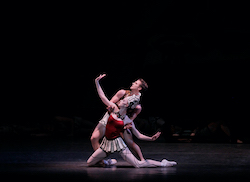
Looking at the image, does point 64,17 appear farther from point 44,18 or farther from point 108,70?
point 108,70

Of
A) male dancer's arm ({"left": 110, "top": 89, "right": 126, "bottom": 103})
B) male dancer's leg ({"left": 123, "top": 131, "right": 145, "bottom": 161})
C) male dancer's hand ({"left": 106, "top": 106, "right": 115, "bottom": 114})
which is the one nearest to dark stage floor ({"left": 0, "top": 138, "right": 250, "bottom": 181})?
Result: male dancer's leg ({"left": 123, "top": 131, "right": 145, "bottom": 161})

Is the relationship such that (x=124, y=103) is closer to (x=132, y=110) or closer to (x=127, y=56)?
(x=132, y=110)

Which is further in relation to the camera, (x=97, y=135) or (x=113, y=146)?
(x=97, y=135)

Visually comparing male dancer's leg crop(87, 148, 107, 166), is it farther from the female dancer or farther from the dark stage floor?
the dark stage floor

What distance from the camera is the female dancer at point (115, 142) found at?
4.45 metres

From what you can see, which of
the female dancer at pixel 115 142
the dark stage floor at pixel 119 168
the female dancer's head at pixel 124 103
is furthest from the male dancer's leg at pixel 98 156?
the female dancer's head at pixel 124 103

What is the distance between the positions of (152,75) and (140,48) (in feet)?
2.81

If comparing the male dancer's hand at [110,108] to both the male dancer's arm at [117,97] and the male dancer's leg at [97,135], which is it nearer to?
the male dancer's arm at [117,97]

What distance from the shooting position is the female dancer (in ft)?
14.6

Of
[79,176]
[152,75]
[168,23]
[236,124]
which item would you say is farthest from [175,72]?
[79,176]

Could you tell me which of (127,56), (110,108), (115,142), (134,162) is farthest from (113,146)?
(127,56)

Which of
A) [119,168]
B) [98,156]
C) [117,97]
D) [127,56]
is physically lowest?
[119,168]

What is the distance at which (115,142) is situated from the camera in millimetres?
4480

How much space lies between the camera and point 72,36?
32.3 feet
